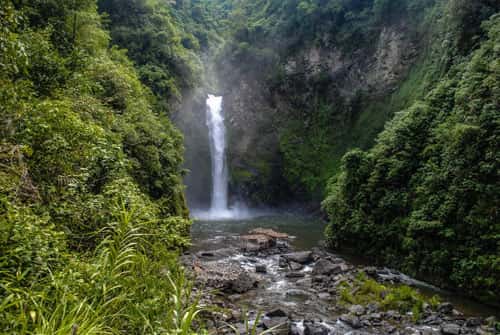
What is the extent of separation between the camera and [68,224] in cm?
457

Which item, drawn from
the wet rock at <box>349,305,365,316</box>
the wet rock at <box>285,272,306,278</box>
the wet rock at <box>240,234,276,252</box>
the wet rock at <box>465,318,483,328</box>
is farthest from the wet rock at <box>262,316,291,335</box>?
the wet rock at <box>240,234,276,252</box>

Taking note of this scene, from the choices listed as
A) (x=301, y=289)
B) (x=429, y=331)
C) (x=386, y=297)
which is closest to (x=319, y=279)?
(x=301, y=289)

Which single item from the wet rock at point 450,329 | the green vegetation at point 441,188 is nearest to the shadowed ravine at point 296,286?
the wet rock at point 450,329

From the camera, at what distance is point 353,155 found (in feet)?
49.2

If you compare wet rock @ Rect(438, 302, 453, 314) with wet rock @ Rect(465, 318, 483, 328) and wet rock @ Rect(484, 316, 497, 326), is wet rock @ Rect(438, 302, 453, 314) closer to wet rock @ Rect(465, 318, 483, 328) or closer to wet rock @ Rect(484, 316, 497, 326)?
wet rock @ Rect(465, 318, 483, 328)

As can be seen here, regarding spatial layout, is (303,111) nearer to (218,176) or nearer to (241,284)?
(218,176)

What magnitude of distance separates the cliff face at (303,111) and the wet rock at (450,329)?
65.2 ft

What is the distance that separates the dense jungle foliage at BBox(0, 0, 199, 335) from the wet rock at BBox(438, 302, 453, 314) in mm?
6751

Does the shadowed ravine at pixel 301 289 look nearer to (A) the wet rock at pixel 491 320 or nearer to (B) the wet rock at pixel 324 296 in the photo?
(B) the wet rock at pixel 324 296

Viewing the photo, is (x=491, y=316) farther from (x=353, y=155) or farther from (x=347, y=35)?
(x=347, y=35)

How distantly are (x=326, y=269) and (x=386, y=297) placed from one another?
3.04 m

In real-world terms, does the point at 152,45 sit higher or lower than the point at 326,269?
higher

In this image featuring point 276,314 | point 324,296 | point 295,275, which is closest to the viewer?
point 276,314

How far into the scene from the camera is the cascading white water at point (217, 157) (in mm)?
30062
